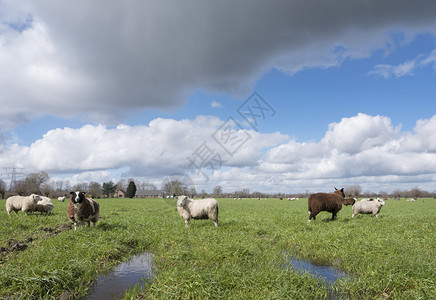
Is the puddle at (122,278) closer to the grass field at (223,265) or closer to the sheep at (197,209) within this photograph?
the grass field at (223,265)

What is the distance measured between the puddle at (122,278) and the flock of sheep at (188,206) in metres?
5.09

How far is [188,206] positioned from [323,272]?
27.1 ft

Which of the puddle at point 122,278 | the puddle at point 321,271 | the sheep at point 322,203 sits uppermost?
the sheep at point 322,203

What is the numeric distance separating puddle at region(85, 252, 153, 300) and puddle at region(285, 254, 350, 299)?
434cm

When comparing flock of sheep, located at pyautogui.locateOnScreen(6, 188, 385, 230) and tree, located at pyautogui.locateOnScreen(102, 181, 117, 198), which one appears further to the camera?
tree, located at pyautogui.locateOnScreen(102, 181, 117, 198)

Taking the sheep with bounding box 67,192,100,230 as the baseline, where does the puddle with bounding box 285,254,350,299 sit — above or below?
below

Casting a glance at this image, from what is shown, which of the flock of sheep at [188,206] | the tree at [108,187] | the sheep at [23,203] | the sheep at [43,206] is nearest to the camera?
the flock of sheep at [188,206]

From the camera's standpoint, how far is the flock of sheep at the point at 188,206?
41.8 ft

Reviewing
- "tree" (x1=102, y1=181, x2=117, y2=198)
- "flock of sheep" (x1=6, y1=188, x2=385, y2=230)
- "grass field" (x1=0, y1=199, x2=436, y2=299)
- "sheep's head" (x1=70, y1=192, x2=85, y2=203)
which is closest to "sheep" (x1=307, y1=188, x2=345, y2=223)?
"flock of sheep" (x1=6, y1=188, x2=385, y2=230)

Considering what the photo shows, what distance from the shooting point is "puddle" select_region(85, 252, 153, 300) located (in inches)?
242

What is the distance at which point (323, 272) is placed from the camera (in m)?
7.60

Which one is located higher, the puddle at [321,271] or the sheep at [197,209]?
the sheep at [197,209]

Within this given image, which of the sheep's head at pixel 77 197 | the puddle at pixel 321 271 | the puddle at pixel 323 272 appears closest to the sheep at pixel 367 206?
the puddle at pixel 323 272

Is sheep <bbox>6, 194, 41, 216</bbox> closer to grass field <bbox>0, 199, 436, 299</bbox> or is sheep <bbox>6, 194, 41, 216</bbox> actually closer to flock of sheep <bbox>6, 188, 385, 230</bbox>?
flock of sheep <bbox>6, 188, 385, 230</bbox>
